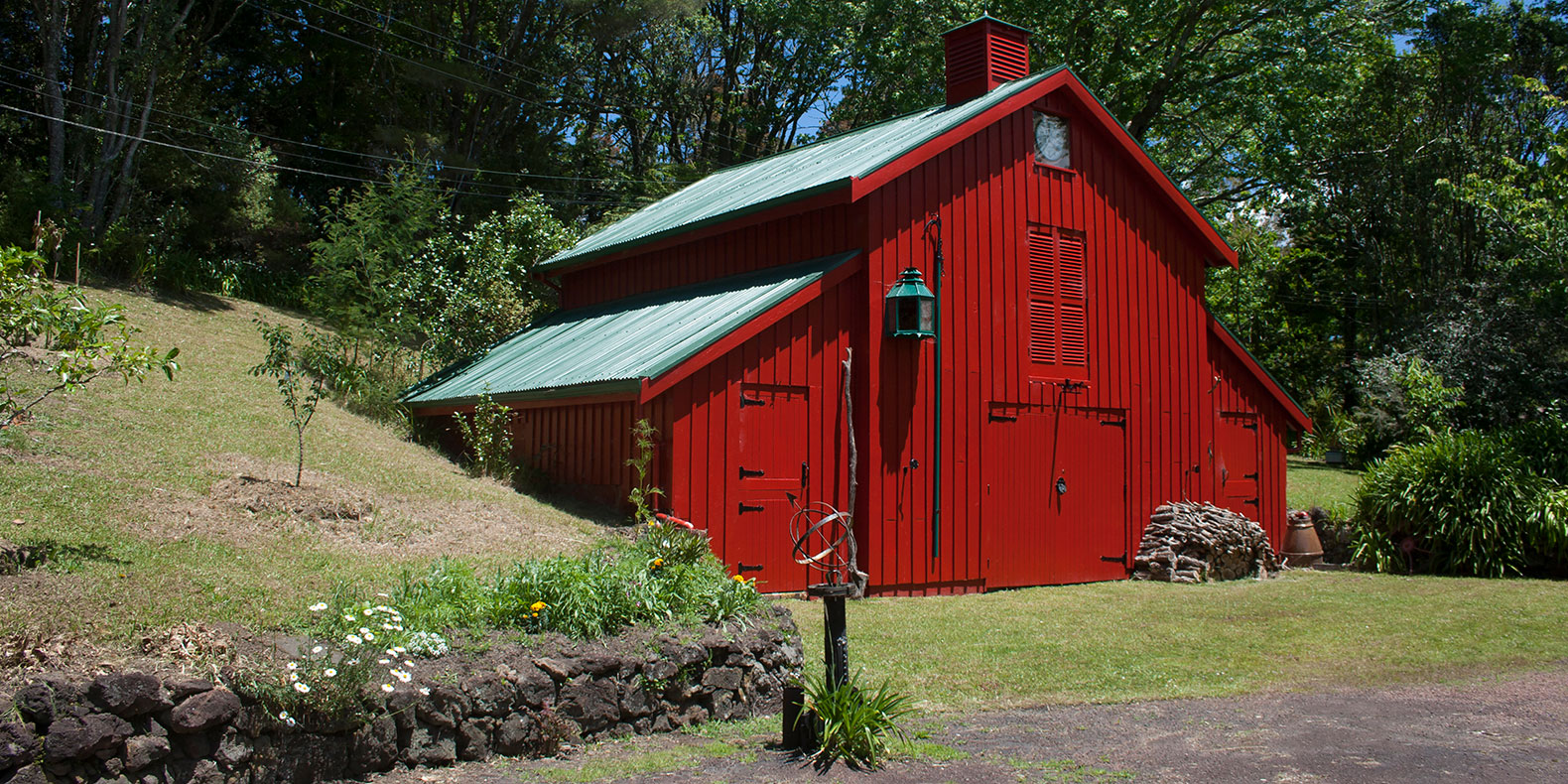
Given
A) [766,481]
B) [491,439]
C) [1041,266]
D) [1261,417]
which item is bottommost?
[766,481]

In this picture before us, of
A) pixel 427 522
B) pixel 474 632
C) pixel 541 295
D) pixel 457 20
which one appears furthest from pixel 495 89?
pixel 474 632

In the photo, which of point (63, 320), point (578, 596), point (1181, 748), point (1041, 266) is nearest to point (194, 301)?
point (1041, 266)

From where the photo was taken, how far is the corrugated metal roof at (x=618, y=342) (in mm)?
11422

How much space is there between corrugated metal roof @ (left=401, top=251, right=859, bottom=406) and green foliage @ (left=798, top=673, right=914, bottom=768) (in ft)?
16.2

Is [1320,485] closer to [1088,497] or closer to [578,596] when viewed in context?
[1088,497]

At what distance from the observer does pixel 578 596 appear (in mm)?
6738

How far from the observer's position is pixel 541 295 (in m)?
22.2

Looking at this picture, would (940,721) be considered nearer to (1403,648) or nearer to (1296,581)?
(1403,648)

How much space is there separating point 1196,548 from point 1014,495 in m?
3.04

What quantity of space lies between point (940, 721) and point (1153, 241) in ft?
34.0

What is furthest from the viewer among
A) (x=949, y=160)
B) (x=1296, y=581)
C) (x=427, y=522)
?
(x=1296, y=581)

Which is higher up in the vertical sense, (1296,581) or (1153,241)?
(1153,241)

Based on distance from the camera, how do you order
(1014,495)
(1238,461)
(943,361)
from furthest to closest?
(1238,461) → (1014,495) → (943,361)

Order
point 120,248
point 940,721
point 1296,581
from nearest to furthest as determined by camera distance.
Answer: point 940,721 → point 1296,581 → point 120,248
